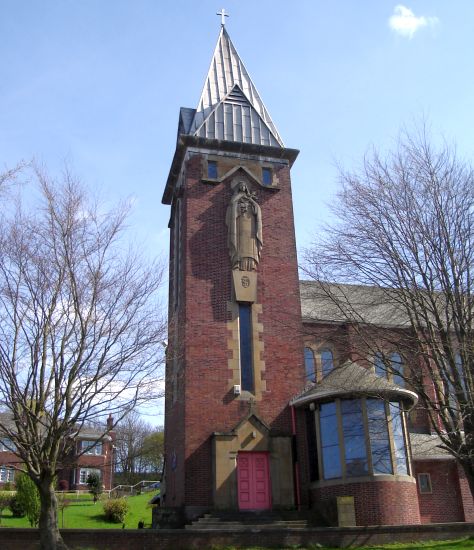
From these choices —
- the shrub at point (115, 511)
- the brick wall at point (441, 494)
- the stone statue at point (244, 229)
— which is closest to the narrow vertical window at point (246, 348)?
the stone statue at point (244, 229)

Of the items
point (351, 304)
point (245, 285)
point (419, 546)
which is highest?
point (245, 285)

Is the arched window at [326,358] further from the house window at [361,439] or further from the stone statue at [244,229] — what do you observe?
the stone statue at [244,229]

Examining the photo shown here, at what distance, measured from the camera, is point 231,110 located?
2788cm

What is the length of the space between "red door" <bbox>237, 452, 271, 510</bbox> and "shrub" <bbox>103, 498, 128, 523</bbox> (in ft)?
40.4

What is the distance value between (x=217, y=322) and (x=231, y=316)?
620mm

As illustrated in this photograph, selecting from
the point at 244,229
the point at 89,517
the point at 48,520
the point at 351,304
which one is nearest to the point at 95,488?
the point at 89,517

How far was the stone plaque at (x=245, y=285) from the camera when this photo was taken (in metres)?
23.5

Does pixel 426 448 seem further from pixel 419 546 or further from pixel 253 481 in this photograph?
pixel 419 546

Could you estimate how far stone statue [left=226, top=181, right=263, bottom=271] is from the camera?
24.1 meters

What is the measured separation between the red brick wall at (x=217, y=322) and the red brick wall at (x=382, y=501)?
11.3 ft

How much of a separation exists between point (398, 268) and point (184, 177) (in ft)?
42.8

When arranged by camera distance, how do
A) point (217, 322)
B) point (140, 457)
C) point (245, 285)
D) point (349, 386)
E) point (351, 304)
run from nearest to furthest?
point (351, 304)
point (349, 386)
point (217, 322)
point (245, 285)
point (140, 457)

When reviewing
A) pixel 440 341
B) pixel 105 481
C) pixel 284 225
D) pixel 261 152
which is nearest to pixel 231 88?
pixel 261 152

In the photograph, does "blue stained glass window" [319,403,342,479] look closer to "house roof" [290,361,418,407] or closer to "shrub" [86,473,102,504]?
"house roof" [290,361,418,407]
